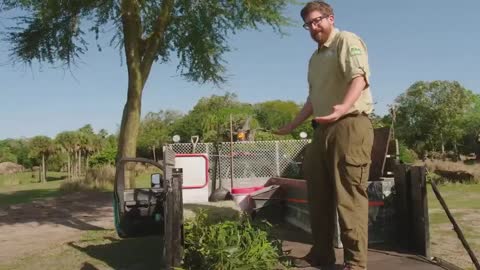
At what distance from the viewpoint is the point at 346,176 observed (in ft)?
10.2

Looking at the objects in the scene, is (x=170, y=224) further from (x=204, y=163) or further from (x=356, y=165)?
(x=204, y=163)

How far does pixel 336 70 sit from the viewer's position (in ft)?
10.9

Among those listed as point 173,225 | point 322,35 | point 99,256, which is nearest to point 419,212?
point 322,35

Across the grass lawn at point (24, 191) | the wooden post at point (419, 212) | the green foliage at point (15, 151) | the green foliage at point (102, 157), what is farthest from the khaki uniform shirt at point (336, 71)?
the green foliage at point (15, 151)

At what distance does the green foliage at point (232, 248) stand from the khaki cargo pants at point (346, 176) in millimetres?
375

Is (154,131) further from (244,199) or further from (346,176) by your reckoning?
(346,176)

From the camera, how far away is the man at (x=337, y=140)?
10.0 feet

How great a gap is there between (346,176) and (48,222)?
289 inches

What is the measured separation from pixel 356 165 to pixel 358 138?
17cm

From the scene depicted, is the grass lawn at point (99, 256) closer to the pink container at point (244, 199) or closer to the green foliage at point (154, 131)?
the pink container at point (244, 199)

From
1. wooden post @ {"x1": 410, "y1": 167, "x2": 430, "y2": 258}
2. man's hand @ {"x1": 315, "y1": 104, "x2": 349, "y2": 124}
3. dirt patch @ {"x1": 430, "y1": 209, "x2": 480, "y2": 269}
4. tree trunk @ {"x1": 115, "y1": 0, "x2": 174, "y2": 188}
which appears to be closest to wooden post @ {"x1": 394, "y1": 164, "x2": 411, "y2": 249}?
wooden post @ {"x1": 410, "y1": 167, "x2": 430, "y2": 258}

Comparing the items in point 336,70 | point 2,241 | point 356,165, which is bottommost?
point 2,241

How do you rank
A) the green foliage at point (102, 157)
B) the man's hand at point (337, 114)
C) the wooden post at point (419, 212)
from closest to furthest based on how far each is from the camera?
the man's hand at point (337, 114)
the wooden post at point (419, 212)
the green foliage at point (102, 157)

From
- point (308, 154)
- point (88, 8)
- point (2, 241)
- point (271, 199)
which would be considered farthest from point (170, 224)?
point (88, 8)
